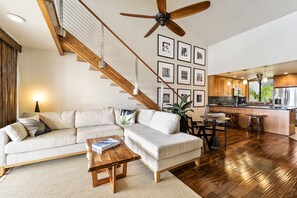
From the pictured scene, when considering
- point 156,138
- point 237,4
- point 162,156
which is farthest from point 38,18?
point 237,4

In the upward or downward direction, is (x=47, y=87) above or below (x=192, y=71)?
below

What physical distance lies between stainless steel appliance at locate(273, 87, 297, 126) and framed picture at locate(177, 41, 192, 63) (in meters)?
4.43

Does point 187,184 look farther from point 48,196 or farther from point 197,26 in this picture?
point 197,26

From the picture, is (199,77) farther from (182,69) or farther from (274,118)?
(274,118)

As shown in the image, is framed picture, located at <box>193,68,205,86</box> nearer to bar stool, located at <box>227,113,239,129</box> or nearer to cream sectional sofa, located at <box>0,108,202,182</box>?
bar stool, located at <box>227,113,239,129</box>

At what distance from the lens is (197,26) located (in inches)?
224

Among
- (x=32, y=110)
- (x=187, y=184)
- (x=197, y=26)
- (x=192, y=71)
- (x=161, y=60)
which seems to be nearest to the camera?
(x=187, y=184)

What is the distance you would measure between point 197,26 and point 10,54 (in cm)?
605

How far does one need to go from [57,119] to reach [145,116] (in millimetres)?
→ 2033

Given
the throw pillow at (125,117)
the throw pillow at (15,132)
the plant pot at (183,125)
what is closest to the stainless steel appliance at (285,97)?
the plant pot at (183,125)

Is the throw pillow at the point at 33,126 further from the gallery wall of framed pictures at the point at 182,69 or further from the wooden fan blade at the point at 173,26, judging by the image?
the gallery wall of framed pictures at the point at 182,69

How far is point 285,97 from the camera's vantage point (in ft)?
20.0

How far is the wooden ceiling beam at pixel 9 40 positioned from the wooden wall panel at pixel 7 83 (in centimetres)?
9

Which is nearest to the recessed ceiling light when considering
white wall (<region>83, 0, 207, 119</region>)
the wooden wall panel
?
the wooden wall panel
